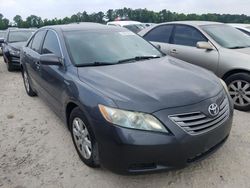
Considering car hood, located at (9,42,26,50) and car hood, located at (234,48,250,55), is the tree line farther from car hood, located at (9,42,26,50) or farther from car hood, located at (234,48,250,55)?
car hood, located at (234,48,250,55)

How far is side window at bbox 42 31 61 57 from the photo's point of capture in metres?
4.03

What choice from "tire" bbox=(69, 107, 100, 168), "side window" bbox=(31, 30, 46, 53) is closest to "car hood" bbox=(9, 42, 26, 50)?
"side window" bbox=(31, 30, 46, 53)

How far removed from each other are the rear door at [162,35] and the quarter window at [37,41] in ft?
8.34

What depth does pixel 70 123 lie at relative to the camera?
3.45m

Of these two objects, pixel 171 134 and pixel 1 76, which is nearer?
pixel 171 134

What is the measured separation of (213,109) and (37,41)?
11.9 feet

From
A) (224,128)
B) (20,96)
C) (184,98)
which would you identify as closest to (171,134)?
(184,98)

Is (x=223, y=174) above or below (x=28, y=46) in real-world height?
below

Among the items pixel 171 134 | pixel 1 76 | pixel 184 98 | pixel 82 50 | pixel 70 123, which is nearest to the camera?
pixel 171 134

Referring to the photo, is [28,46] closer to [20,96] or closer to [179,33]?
[20,96]

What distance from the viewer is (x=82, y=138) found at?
127 inches

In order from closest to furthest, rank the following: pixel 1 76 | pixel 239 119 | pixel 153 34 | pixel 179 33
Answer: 1. pixel 239 119
2. pixel 179 33
3. pixel 153 34
4. pixel 1 76

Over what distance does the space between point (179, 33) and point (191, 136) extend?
4.05 m

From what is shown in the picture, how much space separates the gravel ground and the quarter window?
1.33m
